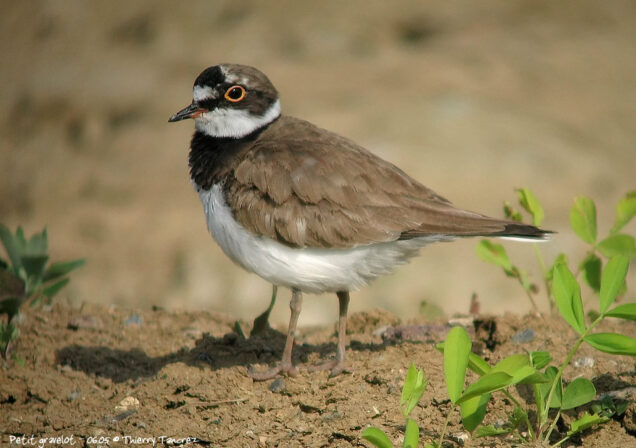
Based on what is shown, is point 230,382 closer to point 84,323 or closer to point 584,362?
point 84,323

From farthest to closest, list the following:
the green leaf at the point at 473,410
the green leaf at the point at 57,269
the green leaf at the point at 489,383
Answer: the green leaf at the point at 57,269 → the green leaf at the point at 473,410 → the green leaf at the point at 489,383

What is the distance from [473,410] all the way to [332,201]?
1.69 meters

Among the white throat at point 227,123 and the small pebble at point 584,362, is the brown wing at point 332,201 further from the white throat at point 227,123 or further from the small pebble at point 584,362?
the small pebble at point 584,362

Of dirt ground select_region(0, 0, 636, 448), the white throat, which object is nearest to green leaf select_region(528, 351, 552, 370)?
dirt ground select_region(0, 0, 636, 448)

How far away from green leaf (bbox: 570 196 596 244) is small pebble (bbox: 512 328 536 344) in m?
0.67

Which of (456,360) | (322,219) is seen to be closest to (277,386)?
(322,219)

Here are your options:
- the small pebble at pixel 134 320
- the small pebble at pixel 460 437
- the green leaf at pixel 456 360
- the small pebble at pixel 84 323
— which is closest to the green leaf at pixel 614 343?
the green leaf at pixel 456 360

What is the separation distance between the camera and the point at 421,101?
417 inches

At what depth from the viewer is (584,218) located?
511 centimetres

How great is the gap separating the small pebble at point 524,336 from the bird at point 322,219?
0.70 meters

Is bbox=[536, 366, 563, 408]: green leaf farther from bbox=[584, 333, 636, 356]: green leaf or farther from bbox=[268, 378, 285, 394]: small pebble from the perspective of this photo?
bbox=[268, 378, 285, 394]: small pebble

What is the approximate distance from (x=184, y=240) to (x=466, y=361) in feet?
20.4

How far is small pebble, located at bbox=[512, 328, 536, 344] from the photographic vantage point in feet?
16.4

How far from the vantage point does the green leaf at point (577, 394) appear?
12.6 ft
